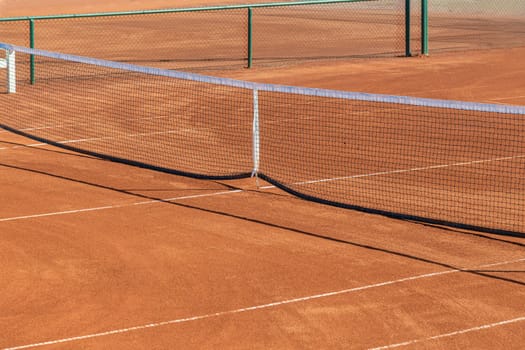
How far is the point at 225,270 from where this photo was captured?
40.7 ft

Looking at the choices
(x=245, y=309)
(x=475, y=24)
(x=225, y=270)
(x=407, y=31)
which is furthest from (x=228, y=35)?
(x=245, y=309)

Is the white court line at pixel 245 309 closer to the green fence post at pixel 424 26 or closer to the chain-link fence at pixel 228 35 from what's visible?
the chain-link fence at pixel 228 35

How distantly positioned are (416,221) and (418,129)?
6.38m

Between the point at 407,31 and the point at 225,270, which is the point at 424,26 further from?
the point at 225,270

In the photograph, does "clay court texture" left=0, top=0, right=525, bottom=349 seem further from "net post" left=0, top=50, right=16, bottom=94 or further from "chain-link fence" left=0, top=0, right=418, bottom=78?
"chain-link fence" left=0, top=0, right=418, bottom=78

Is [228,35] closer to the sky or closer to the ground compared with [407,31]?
closer to the sky

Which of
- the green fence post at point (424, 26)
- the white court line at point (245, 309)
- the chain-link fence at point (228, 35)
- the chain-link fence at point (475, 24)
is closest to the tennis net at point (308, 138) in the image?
the white court line at point (245, 309)

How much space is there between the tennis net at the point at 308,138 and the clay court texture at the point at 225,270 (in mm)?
848

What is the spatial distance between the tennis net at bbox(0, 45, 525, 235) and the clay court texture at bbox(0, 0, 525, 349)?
2.78ft

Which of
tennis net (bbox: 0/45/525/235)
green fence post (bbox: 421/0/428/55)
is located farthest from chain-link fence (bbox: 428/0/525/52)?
tennis net (bbox: 0/45/525/235)

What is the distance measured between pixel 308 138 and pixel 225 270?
309 inches

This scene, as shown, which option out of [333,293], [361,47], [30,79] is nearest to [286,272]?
[333,293]

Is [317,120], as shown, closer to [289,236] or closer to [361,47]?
[289,236]

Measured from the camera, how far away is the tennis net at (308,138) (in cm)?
1553
